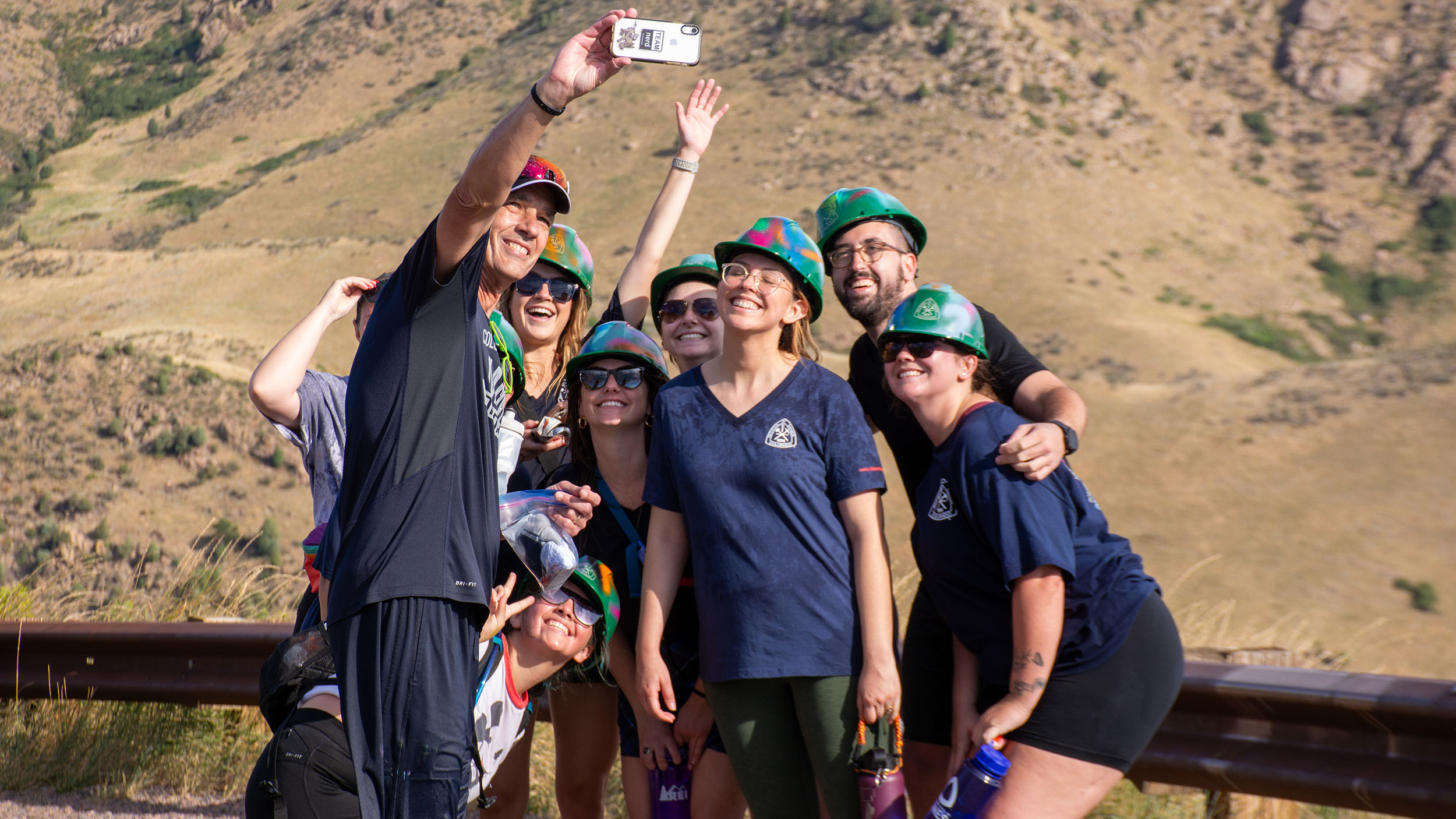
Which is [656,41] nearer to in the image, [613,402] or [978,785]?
[613,402]

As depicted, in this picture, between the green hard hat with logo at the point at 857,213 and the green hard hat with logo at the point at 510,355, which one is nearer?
the green hard hat with logo at the point at 510,355

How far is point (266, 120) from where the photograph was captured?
96938 millimetres

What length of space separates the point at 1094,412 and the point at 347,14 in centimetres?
8248

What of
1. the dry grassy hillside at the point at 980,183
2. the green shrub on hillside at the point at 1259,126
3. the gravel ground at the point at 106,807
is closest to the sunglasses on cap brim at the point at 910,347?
the gravel ground at the point at 106,807

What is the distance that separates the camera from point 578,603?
3.47 m

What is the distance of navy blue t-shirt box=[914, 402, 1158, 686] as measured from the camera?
9.36ft

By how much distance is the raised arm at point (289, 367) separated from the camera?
3221 millimetres

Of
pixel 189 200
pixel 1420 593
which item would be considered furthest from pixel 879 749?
pixel 189 200

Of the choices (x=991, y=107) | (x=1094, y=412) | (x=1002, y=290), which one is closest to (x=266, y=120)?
(x=991, y=107)

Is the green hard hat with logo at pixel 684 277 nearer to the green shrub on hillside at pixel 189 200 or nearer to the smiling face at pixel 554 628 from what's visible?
the smiling face at pixel 554 628

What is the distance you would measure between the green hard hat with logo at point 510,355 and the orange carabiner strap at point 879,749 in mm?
1297

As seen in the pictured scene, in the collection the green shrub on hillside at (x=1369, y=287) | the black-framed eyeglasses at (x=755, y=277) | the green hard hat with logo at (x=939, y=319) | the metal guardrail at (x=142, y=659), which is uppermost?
the green hard hat with logo at (x=939, y=319)

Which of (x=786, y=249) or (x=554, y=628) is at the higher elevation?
(x=786, y=249)

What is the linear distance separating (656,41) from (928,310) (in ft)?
3.37
